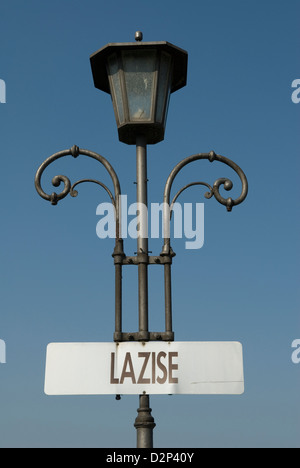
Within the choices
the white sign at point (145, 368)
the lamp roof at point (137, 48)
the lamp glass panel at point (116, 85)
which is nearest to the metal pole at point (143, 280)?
the white sign at point (145, 368)

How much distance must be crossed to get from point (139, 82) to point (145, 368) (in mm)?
2186

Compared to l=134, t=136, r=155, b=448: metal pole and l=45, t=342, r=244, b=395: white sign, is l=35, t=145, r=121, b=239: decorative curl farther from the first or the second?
l=45, t=342, r=244, b=395: white sign

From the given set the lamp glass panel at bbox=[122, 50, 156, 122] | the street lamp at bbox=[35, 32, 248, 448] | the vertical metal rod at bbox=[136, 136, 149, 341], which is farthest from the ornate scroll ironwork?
the lamp glass panel at bbox=[122, 50, 156, 122]

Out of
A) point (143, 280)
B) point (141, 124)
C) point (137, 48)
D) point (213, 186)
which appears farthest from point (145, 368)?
point (137, 48)

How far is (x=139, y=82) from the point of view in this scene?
4766 mm

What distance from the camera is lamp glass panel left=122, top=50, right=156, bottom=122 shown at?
4.75 metres

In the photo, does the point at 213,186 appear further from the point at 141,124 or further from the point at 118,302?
the point at 118,302

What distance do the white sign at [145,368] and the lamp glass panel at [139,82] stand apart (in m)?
1.79

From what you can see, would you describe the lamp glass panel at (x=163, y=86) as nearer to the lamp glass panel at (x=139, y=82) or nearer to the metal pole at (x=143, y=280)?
the lamp glass panel at (x=139, y=82)

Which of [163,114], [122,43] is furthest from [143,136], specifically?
[122,43]

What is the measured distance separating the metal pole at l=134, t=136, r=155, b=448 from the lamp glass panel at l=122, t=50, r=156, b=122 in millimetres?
205

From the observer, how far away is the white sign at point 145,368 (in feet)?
13.3
